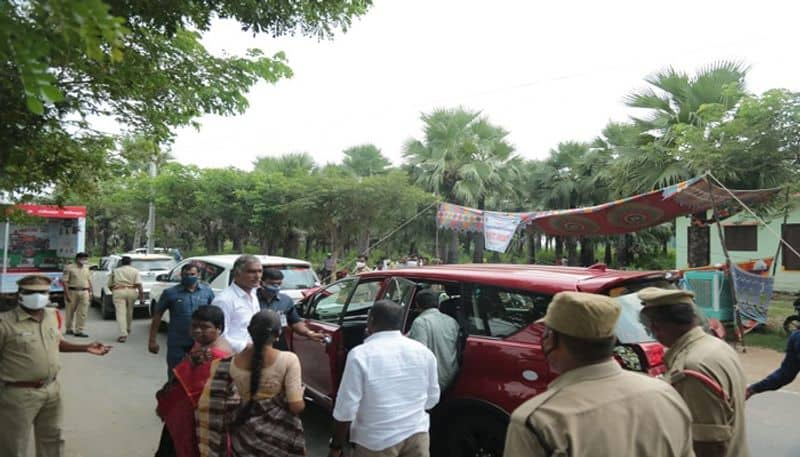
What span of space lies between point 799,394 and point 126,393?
336 inches

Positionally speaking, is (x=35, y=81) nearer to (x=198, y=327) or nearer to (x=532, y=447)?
(x=532, y=447)

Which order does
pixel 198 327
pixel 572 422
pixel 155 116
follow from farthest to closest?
pixel 155 116 < pixel 198 327 < pixel 572 422

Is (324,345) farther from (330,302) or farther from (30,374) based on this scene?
(30,374)

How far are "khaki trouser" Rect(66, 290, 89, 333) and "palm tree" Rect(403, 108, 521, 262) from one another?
48.8 feet

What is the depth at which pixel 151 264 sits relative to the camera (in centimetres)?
1281

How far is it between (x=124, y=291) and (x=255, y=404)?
7677 millimetres

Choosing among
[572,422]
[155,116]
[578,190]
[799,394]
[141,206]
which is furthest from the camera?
[141,206]

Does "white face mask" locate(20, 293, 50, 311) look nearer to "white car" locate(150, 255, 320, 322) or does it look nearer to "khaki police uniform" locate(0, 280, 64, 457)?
"khaki police uniform" locate(0, 280, 64, 457)

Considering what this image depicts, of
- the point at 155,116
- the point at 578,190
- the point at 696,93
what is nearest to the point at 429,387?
the point at 155,116

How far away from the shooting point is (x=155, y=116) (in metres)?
5.87

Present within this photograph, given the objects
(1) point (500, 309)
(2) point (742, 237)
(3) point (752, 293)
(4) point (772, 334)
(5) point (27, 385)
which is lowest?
(4) point (772, 334)

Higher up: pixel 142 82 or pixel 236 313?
pixel 142 82

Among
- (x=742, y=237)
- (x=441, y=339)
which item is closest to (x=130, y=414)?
(x=441, y=339)

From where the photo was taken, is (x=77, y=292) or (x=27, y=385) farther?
(x=77, y=292)
